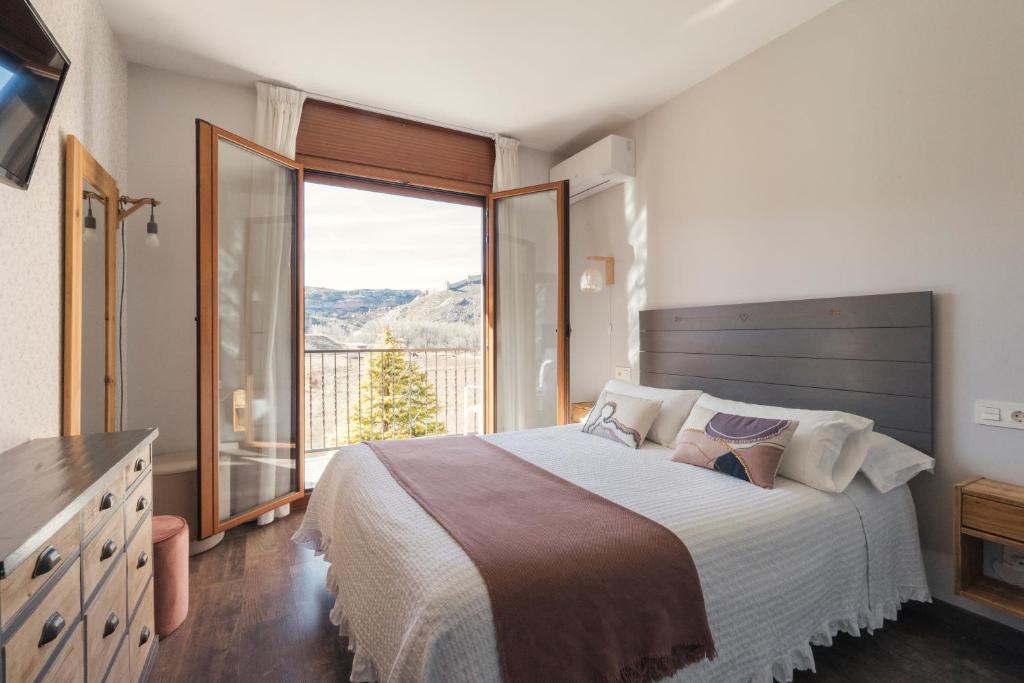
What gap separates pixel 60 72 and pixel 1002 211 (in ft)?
11.2

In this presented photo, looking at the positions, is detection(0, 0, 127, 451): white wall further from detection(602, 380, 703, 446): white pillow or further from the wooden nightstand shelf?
the wooden nightstand shelf

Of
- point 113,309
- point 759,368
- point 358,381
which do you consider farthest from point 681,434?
point 358,381

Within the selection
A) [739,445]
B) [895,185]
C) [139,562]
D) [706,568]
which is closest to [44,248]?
[139,562]

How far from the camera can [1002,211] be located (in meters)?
1.93

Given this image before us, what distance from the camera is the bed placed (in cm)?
129

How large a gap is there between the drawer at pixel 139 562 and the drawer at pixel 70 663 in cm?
43

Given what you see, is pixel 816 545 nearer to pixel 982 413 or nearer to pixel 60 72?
pixel 982 413

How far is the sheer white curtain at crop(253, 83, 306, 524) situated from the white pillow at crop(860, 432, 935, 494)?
3.22 meters

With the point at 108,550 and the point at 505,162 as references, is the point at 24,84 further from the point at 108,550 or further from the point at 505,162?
the point at 505,162

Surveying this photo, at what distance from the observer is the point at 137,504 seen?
165cm

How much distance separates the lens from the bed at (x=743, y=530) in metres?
1.29

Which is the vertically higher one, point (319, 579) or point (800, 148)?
point (800, 148)

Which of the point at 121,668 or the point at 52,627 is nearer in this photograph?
the point at 52,627

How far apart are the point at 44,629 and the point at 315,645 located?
118cm
